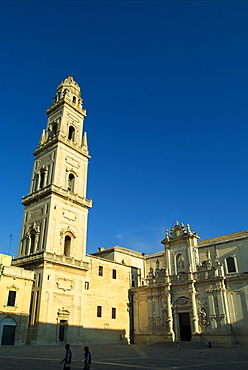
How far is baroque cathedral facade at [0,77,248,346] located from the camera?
3172 centimetres

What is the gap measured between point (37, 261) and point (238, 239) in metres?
25.2

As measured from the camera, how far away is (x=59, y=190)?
38219mm

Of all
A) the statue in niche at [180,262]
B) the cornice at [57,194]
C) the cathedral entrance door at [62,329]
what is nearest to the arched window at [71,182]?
the cornice at [57,194]

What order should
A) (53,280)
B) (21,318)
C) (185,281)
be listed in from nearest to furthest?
(21,318), (53,280), (185,281)

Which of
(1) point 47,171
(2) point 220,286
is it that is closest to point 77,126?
(1) point 47,171

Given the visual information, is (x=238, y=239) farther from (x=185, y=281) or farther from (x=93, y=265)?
(x=93, y=265)

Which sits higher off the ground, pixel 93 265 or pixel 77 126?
pixel 77 126

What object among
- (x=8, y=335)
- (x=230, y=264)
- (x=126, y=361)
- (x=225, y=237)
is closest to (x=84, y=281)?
(x=8, y=335)

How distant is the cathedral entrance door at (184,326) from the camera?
36469 millimetres

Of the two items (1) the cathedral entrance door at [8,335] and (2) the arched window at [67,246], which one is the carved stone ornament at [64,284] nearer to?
(2) the arched window at [67,246]

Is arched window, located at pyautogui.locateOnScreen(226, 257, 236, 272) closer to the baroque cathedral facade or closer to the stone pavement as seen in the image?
the baroque cathedral facade

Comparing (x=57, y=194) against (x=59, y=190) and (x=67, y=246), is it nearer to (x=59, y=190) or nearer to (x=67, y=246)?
(x=59, y=190)

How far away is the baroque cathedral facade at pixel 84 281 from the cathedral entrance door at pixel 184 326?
0.36ft

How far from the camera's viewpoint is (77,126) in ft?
152
